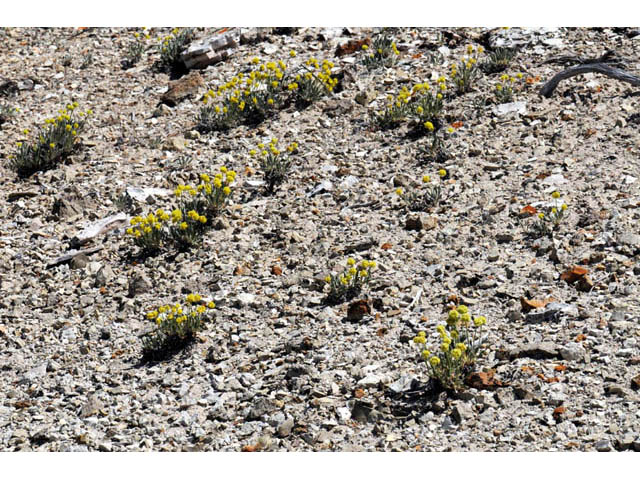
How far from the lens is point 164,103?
1027 cm

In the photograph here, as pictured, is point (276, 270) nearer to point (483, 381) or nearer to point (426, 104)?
point (483, 381)

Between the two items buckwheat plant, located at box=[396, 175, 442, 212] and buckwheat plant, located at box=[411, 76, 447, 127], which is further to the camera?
buckwheat plant, located at box=[411, 76, 447, 127]

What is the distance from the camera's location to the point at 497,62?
9.60 m

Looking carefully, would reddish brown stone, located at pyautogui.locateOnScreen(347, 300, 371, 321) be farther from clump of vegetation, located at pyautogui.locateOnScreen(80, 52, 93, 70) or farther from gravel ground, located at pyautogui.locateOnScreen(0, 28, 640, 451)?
clump of vegetation, located at pyautogui.locateOnScreen(80, 52, 93, 70)

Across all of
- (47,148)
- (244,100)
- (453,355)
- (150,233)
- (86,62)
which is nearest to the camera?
(453,355)

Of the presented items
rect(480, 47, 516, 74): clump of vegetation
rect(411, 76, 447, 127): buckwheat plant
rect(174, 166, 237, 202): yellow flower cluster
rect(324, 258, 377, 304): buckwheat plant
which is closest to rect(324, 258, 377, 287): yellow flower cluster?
rect(324, 258, 377, 304): buckwheat plant

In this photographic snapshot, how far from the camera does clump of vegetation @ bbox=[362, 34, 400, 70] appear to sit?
33.4 ft

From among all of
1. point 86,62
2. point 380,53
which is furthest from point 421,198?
point 86,62

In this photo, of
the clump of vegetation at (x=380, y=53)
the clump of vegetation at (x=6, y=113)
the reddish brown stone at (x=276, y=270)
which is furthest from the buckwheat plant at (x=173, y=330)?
the clump of vegetation at (x=6, y=113)

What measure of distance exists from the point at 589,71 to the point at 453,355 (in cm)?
481

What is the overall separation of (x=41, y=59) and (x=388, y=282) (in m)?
7.90

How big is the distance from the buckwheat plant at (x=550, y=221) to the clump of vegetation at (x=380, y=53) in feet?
12.9

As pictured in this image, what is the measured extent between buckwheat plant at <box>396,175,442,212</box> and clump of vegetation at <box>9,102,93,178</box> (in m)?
4.35
